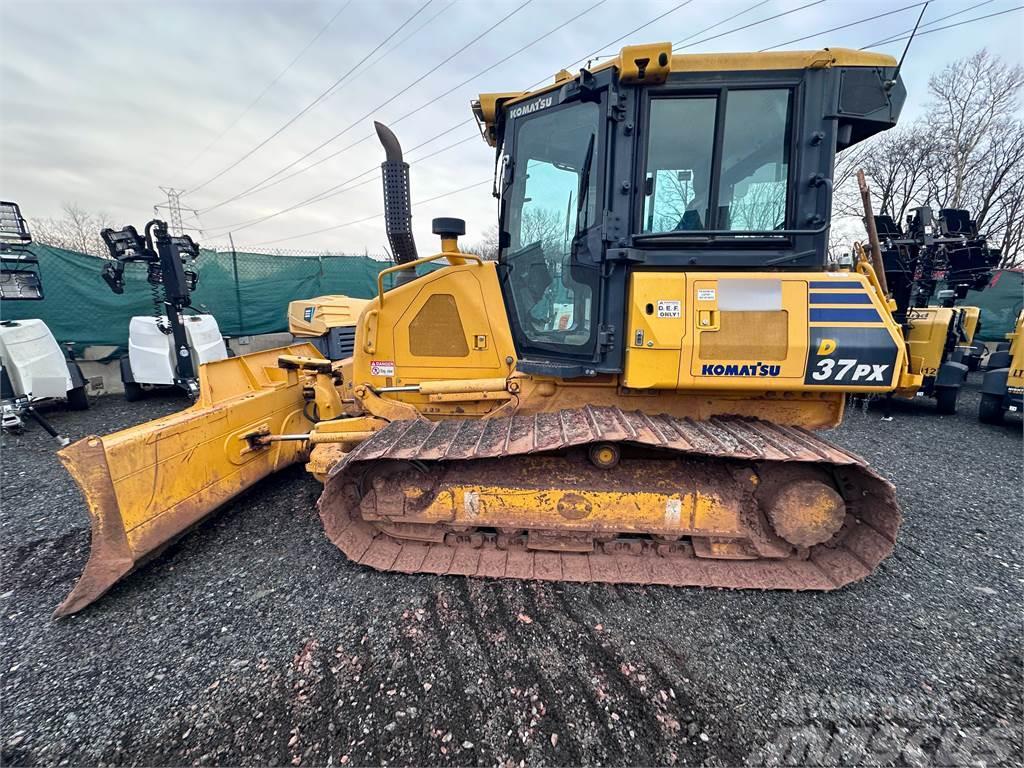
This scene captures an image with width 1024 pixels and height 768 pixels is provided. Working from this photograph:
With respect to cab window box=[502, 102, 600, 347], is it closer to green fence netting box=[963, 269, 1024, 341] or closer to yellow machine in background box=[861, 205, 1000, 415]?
yellow machine in background box=[861, 205, 1000, 415]

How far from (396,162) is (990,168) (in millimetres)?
25881

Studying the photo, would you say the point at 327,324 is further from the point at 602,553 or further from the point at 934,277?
the point at 934,277

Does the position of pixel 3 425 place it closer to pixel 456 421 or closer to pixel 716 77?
pixel 456 421

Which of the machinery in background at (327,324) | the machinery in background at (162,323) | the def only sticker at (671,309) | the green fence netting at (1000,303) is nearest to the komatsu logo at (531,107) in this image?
the def only sticker at (671,309)

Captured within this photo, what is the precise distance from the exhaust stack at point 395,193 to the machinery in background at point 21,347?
5430mm

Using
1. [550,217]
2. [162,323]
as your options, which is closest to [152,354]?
[162,323]

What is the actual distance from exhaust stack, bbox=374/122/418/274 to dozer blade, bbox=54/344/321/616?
1.65 m

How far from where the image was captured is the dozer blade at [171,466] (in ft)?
7.59

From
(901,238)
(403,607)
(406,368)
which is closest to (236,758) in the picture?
(403,607)

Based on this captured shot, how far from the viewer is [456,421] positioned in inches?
115

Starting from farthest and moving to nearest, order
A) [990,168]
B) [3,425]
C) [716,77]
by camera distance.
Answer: [990,168] → [3,425] → [716,77]

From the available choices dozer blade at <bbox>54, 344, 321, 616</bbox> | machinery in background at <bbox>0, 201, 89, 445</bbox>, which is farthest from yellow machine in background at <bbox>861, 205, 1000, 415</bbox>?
machinery in background at <bbox>0, 201, 89, 445</bbox>

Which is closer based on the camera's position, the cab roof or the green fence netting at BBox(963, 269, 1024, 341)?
the cab roof

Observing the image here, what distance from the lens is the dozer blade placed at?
2.31 meters
